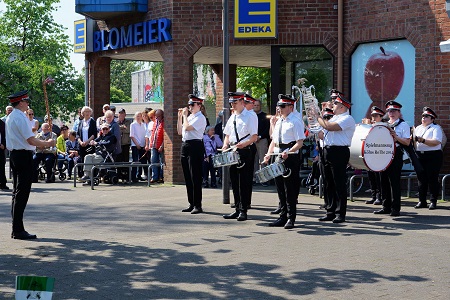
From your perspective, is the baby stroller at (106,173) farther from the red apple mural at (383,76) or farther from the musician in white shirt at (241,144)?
the musician in white shirt at (241,144)

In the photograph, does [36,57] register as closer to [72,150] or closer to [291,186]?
[72,150]

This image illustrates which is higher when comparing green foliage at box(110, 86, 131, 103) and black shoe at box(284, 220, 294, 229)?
green foliage at box(110, 86, 131, 103)

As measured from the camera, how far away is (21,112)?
10.6 metres

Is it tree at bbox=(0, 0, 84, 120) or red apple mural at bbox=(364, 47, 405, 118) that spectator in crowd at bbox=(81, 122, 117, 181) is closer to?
red apple mural at bbox=(364, 47, 405, 118)

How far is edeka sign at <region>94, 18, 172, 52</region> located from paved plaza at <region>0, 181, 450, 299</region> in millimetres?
5650

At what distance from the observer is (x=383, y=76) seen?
17.0 m

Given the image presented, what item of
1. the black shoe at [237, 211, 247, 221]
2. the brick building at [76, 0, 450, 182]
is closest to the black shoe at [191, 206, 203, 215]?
the black shoe at [237, 211, 247, 221]

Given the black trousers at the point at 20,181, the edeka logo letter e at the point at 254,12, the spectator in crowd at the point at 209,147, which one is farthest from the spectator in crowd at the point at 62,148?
the black trousers at the point at 20,181

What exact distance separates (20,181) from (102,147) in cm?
840

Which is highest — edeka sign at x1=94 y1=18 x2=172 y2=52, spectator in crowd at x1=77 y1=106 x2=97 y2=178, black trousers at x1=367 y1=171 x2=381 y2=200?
edeka sign at x1=94 y1=18 x2=172 y2=52

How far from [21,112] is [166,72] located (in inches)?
332

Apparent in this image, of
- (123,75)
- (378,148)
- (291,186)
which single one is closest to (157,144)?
(378,148)

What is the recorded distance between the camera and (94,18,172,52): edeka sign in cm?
1855

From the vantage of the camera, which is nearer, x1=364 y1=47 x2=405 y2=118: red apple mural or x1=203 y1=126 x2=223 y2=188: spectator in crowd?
x1=364 y1=47 x2=405 y2=118: red apple mural
